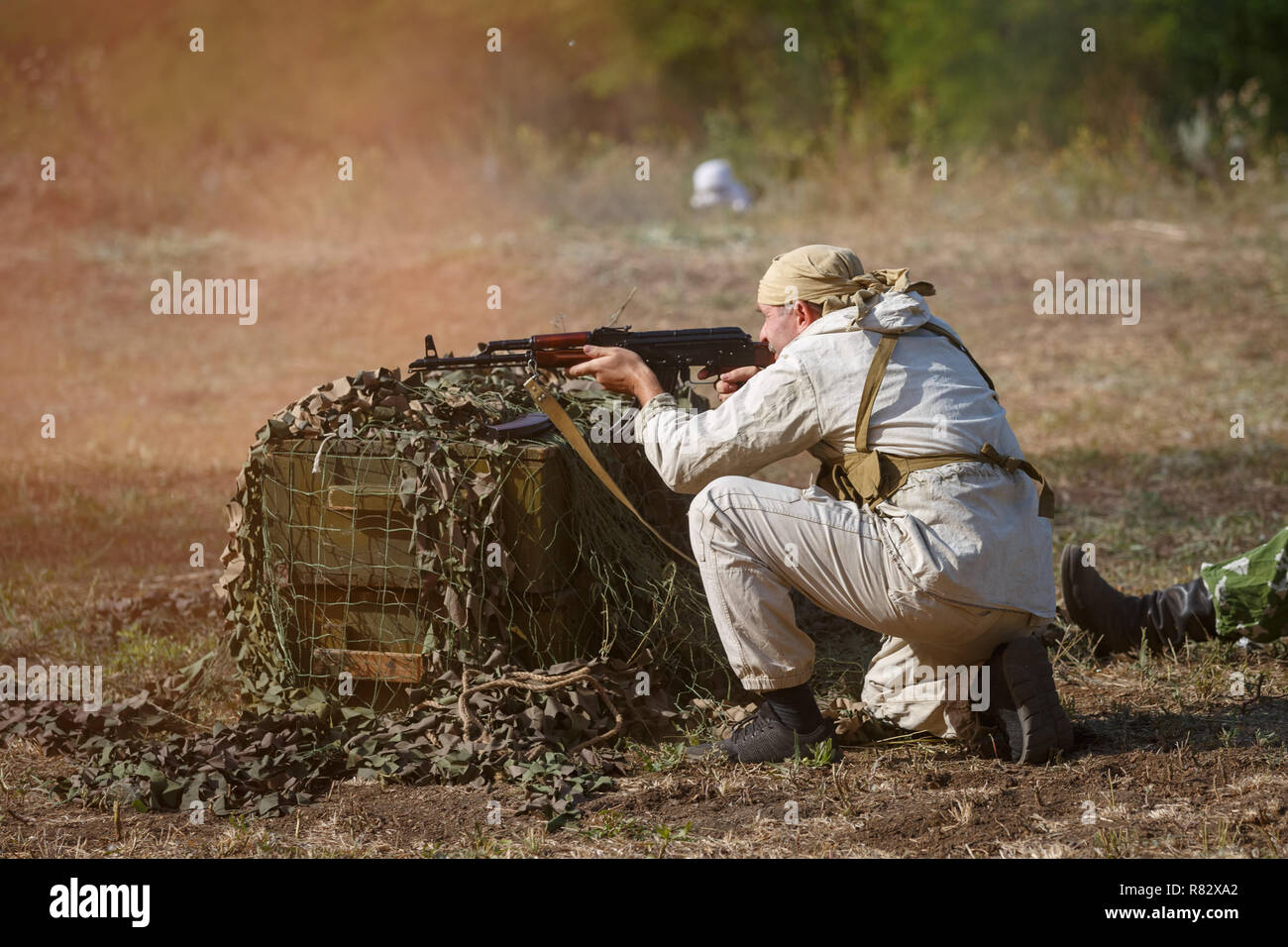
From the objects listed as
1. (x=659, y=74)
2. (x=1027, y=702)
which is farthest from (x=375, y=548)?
(x=659, y=74)

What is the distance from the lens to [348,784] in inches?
155

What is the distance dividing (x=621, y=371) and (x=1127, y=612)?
7.14 ft

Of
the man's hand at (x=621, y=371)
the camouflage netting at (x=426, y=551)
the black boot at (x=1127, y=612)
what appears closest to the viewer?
the man's hand at (x=621, y=371)

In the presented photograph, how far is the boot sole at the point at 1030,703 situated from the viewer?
3.82 m

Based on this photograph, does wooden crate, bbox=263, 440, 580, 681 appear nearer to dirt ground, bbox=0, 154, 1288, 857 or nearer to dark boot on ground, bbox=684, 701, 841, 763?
dirt ground, bbox=0, 154, 1288, 857

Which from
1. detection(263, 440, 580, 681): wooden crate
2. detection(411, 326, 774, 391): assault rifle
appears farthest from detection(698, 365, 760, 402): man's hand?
detection(263, 440, 580, 681): wooden crate

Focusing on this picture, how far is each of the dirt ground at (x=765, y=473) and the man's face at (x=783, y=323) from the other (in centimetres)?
131

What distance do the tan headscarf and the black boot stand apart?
1459 millimetres

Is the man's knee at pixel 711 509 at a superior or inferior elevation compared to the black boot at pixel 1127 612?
superior

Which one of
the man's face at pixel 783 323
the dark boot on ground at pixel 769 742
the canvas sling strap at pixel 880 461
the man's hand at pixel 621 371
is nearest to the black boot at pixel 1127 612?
the canvas sling strap at pixel 880 461

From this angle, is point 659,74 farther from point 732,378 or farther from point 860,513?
point 860,513

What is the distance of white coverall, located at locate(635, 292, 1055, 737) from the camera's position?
12.2 feet

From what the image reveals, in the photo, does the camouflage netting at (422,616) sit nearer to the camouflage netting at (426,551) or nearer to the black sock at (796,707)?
the camouflage netting at (426,551)
